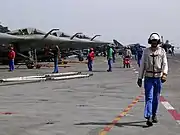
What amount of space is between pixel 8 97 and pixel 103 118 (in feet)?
17.5

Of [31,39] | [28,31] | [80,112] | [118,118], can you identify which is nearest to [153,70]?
[118,118]

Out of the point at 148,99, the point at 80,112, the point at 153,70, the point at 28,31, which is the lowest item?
the point at 80,112

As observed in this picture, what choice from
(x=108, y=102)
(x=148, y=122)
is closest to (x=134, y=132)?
(x=148, y=122)

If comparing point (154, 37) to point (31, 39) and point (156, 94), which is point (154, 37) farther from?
point (31, 39)

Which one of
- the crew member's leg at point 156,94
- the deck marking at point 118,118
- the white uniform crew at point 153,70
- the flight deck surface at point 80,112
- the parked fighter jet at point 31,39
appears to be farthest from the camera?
the parked fighter jet at point 31,39

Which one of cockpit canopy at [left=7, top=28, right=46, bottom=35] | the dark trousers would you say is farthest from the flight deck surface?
cockpit canopy at [left=7, top=28, right=46, bottom=35]

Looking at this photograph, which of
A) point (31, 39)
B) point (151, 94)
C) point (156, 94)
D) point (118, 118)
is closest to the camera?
point (151, 94)

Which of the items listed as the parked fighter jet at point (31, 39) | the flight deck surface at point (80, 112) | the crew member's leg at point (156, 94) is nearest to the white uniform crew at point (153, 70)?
the crew member's leg at point (156, 94)

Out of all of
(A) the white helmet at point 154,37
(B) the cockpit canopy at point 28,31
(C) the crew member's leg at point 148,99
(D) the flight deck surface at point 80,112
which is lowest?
(D) the flight deck surface at point 80,112

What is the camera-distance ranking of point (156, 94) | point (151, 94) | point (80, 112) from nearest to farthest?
point (151, 94) → point (156, 94) → point (80, 112)

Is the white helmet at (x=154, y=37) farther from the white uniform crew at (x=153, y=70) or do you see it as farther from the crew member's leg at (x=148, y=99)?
the crew member's leg at (x=148, y=99)

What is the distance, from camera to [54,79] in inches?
869

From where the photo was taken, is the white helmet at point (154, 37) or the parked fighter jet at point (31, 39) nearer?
the white helmet at point (154, 37)

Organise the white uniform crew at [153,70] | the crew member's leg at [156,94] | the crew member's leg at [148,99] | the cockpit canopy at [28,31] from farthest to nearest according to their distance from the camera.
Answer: the cockpit canopy at [28,31] → the crew member's leg at [156,94] → the white uniform crew at [153,70] → the crew member's leg at [148,99]
